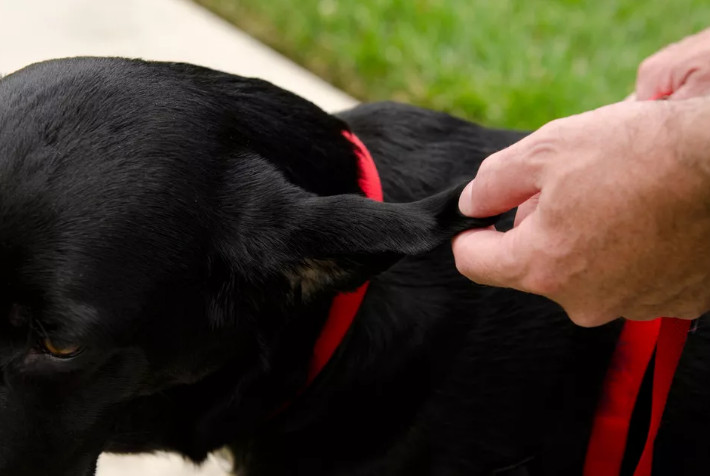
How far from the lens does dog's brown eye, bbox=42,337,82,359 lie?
154 cm

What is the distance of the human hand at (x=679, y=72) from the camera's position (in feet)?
5.92

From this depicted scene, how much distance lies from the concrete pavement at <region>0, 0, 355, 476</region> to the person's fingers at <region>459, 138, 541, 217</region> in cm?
252

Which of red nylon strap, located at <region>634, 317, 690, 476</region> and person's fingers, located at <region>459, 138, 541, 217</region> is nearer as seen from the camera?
person's fingers, located at <region>459, 138, 541, 217</region>

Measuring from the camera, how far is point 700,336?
6.43ft

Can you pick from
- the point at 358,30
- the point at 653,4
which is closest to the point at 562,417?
the point at 358,30

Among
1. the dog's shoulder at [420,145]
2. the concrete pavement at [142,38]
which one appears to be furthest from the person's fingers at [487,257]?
the concrete pavement at [142,38]

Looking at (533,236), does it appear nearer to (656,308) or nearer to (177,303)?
(656,308)

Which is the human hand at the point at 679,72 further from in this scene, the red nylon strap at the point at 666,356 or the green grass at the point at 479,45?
the green grass at the point at 479,45

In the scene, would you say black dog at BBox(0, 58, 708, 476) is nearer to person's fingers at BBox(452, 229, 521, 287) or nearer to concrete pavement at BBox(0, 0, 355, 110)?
person's fingers at BBox(452, 229, 521, 287)

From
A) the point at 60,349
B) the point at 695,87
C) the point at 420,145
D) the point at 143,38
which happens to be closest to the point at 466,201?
the point at 420,145

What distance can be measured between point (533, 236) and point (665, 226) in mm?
222

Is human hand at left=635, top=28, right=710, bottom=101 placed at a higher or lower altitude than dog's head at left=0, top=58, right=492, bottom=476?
higher

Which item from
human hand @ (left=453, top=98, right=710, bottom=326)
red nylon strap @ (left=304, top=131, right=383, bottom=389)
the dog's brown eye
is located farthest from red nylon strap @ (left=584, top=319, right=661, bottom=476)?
the dog's brown eye

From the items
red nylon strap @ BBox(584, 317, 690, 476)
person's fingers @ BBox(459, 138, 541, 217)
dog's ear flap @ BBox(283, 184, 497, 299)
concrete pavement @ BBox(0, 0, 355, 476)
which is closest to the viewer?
person's fingers @ BBox(459, 138, 541, 217)
